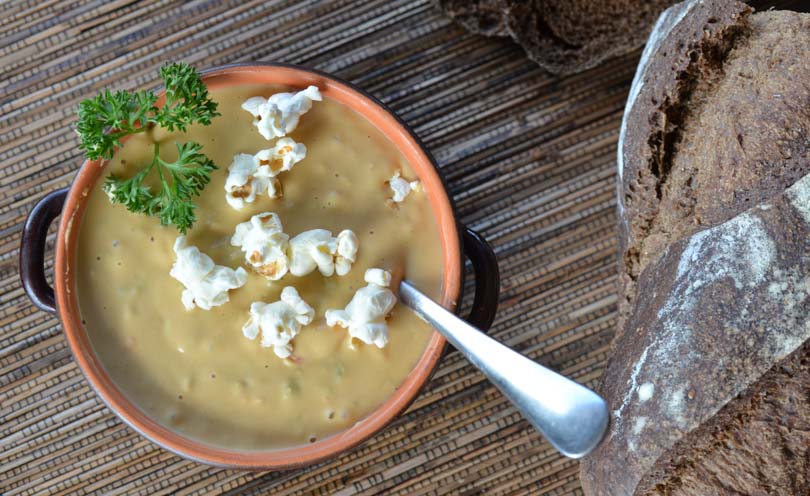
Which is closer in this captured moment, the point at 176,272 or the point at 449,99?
the point at 176,272

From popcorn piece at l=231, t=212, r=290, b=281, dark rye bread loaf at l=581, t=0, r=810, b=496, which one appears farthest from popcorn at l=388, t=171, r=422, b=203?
dark rye bread loaf at l=581, t=0, r=810, b=496

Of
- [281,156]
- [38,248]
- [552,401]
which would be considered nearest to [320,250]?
[281,156]

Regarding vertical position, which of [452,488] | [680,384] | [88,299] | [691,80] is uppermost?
[691,80]

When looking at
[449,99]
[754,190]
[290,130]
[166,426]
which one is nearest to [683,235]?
[754,190]

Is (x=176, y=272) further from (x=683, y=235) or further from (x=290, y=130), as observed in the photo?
(x=683, y=235)

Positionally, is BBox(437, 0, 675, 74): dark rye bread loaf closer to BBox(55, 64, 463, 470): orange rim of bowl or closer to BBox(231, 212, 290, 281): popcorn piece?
BBox(55, 64, 463, 470): orange rim of bowl

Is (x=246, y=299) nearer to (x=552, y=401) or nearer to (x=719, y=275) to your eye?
(x=552, y=401)
